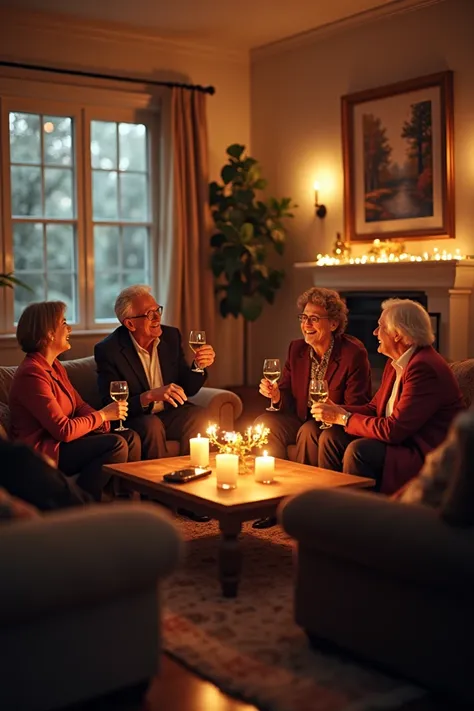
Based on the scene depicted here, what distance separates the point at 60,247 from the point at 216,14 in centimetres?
205

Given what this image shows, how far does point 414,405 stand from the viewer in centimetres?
406

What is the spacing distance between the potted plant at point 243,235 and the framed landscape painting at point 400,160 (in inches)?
26.8

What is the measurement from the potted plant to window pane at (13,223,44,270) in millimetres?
1351

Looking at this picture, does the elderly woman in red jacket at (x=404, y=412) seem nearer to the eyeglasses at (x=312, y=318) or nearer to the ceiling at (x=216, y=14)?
the eyeglasses at (x=312, y=318)

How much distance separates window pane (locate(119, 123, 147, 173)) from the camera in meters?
7.34

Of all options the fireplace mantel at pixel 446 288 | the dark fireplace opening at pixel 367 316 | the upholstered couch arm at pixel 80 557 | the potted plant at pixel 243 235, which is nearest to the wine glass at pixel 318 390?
the upholstered couch arm at pixel 80 557

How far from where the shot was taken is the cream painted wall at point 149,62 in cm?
670

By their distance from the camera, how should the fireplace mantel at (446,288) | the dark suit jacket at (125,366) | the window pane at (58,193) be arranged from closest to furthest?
the dark suit jacket at (125,366) < the fireplace mantel at (446,288) < the window pane at (58,193)

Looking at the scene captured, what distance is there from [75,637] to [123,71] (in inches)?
220

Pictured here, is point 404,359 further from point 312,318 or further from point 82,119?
point 82,119

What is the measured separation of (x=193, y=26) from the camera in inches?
277

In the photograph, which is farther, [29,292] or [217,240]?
[217,240]

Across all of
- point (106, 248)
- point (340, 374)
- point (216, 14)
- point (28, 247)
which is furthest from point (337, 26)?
point (340, 374)

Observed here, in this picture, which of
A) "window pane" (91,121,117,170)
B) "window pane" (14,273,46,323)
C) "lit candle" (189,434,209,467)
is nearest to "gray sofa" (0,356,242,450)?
"lit candle" (189,434,209,467)
